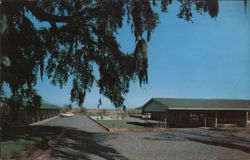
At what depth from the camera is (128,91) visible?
2020cm

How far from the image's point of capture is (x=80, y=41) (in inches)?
708

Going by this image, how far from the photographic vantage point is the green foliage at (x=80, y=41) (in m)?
12.2

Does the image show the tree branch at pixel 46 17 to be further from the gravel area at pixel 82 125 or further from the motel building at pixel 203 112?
the motel building at pixel 203 112

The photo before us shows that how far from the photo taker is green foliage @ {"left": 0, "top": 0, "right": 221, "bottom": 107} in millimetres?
12164

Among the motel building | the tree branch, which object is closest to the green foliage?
the tree branch

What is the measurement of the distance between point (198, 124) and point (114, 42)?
28.2 m

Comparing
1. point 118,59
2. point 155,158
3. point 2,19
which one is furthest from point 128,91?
point 2,19

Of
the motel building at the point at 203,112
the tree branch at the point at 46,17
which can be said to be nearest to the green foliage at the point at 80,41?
the tree branch at the point at 46,17

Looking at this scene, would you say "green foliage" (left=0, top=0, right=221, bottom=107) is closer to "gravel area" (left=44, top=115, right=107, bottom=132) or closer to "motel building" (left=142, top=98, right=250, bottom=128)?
"gravel area" (left=44, top=115, right=107, bottom=132)

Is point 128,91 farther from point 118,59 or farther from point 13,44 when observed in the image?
point 13,44

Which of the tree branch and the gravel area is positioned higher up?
the tree branch

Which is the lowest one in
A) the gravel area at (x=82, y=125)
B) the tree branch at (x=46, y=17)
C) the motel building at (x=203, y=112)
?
the gravel area at (x=82, y=125)

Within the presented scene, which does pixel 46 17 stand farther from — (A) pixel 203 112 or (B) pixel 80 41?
(A) pixel 203 112

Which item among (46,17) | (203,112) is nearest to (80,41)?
(46,17)
